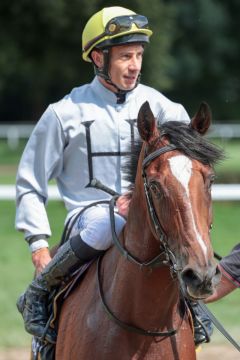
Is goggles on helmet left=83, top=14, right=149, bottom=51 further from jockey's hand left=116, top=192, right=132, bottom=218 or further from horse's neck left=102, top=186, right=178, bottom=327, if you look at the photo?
horse's neck left=102, top=186, right=178, bottom=327

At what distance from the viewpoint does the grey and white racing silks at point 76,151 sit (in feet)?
15.6

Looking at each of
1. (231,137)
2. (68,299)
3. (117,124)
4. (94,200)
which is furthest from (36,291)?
(231,137)

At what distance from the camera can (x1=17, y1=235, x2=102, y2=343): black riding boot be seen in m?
4.37

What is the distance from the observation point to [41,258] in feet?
15.6

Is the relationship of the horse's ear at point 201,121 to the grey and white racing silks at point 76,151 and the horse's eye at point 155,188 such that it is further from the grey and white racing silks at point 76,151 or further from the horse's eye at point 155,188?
the grey and white racing silks at point 76,151

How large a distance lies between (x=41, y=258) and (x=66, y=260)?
387 millimetres

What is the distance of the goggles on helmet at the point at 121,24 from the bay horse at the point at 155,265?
83cm

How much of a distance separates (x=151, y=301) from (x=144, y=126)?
78cm

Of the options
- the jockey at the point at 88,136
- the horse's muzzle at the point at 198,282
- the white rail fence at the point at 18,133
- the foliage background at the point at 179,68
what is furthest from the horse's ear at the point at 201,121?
the white rail fence at the point at 18,133

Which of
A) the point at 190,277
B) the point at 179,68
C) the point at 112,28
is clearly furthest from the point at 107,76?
the point at 179,68

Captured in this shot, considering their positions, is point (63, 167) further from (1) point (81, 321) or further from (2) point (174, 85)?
(2) point (174, 85)

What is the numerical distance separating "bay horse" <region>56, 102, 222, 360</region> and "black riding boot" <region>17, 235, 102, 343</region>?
0.10 meters

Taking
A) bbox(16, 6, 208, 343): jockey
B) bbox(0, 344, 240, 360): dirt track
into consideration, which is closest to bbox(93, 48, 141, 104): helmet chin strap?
bbox(16, 6, 208, 343): jockey

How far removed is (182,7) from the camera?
4331 cm
